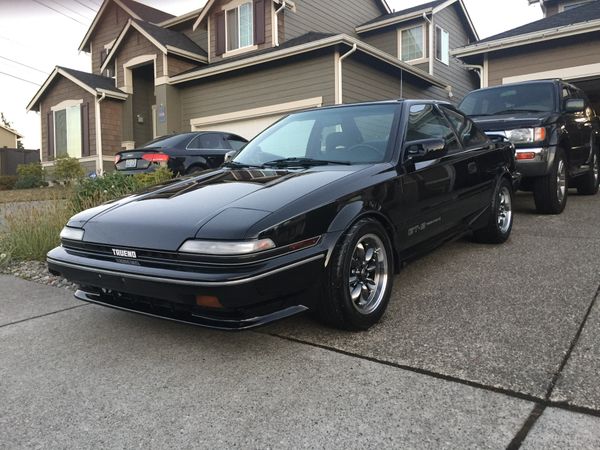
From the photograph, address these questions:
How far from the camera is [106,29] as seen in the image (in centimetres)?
2097

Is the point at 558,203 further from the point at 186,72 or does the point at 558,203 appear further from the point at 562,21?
the point at 186,72

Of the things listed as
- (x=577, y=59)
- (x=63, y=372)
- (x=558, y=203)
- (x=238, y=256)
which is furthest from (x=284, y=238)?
(x=577, y=59)

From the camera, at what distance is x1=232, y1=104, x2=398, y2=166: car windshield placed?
3790 mm

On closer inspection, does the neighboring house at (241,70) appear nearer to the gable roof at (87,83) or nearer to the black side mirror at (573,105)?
the gable roof at (87,83)

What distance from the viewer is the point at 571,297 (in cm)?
363

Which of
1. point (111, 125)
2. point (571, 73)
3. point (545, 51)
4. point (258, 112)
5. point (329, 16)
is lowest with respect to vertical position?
point (258, 112)

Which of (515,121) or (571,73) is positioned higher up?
(571,73)

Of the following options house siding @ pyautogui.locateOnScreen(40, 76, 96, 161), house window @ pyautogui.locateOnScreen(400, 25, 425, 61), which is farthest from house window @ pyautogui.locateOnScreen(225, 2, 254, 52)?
house window @ pyautogui.locateOnScreen(400, 25, 425, 61)

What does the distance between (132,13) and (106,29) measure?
1.88 meters

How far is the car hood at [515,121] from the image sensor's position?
21.3 feet

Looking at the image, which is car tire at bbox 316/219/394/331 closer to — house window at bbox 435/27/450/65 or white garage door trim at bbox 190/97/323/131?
white garage door trim at bbox 190/97/323/131

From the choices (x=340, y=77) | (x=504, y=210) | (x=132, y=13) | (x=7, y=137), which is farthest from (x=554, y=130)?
(x=7, y=137)

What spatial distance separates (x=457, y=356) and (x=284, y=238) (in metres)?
1.14

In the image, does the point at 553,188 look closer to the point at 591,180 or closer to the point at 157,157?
the point at 591,180
